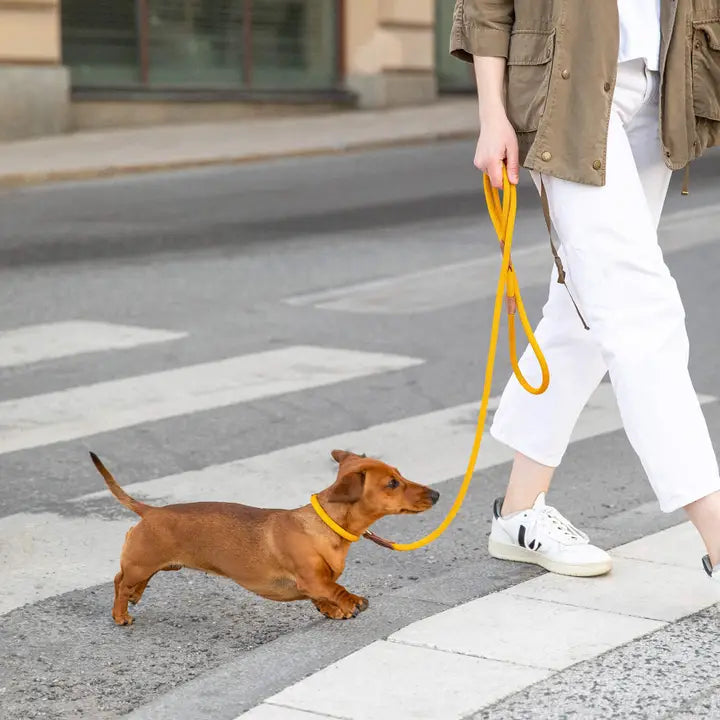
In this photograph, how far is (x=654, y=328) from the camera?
12.5 ft

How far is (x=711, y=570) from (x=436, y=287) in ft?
19.5

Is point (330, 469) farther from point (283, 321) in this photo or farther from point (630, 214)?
point (283, 321)

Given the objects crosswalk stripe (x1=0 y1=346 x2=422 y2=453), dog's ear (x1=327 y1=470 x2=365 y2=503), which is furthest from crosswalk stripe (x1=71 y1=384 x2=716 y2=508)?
dog's ear (x1=327 y1=470 x2=365 y2=503)

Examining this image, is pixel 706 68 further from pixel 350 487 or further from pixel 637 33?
pixel 350 487

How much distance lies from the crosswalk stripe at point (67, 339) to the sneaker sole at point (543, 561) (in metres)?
3.65

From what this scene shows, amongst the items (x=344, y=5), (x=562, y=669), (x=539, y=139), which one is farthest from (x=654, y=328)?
(x=344, y=5)

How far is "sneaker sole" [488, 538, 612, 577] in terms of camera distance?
13.6 feet

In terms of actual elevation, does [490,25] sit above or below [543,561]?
above

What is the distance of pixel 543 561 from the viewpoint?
4.25 metres

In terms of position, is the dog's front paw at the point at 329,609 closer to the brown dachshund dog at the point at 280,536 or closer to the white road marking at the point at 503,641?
the brown dachshund dog at the point at 280,536

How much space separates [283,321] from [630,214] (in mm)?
4903

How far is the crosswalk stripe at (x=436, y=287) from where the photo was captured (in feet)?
30.0

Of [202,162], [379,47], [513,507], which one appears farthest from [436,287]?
[379,47]

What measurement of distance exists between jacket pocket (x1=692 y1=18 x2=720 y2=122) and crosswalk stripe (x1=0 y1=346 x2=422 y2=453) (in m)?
3.00
